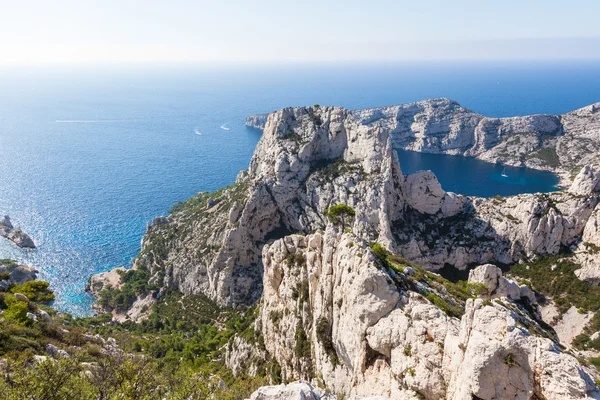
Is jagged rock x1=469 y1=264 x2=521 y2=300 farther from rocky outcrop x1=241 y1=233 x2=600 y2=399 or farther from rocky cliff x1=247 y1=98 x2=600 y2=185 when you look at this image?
rocky cliff x1=247 y1=98 x2=600 y2=185

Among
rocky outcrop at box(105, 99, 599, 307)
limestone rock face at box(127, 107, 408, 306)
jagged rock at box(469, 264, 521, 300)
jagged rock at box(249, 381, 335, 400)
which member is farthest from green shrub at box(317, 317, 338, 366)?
limestone rock face at box(127, 107, 408, 306)

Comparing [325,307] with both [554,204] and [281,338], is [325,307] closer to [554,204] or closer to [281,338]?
[281,338]

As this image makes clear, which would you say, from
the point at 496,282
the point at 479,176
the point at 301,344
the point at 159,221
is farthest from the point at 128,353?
the point at 479,176

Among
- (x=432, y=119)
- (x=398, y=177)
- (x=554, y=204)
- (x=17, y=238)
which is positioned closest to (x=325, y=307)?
(x=398, y=177)

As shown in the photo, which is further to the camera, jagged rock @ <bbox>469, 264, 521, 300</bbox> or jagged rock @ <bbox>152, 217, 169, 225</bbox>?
jagged rock @ <bbox>152, 217, 169, 225</bbox>

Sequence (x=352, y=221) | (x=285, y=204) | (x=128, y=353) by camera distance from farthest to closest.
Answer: (x=285, y=204), (x=352, y=221), (x=128, y=353)

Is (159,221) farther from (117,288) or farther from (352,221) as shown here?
(352,221)
